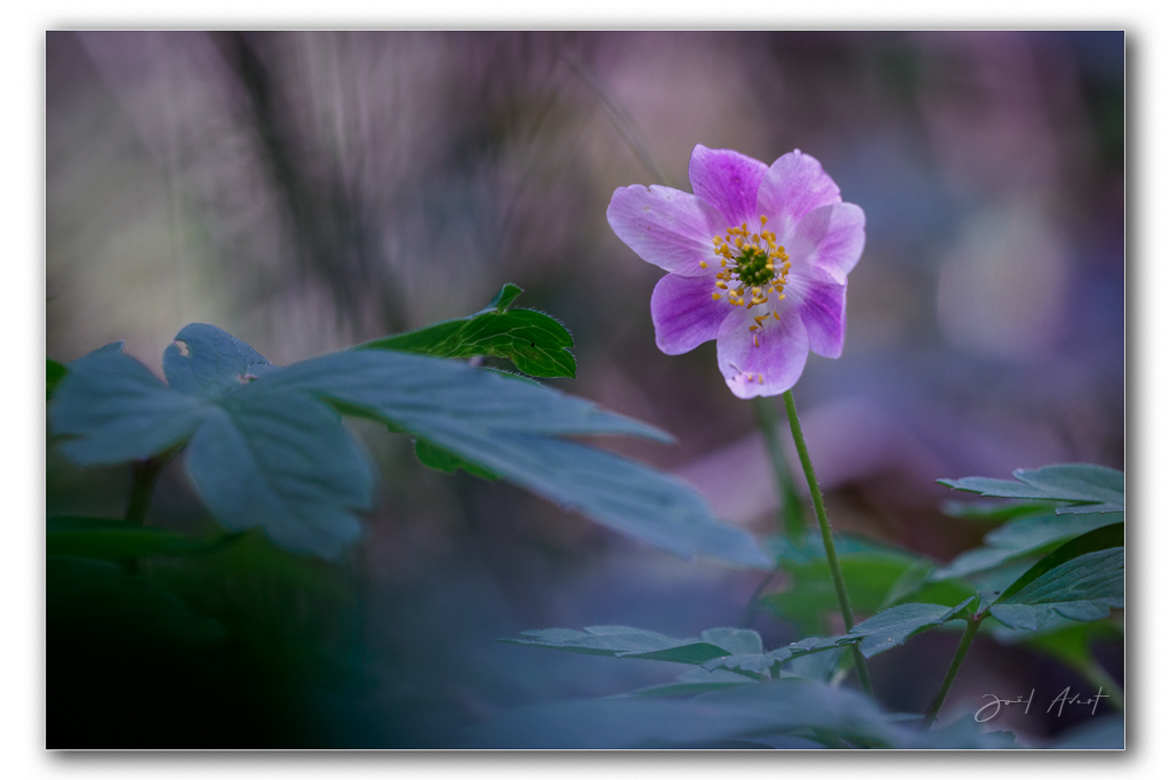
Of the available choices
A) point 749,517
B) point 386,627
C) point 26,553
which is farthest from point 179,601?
point 749,517

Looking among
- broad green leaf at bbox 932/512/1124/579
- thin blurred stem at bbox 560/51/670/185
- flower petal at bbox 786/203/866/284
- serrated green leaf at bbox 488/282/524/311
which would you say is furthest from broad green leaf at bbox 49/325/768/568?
thin blurred stem at bbox 560/51/670/185

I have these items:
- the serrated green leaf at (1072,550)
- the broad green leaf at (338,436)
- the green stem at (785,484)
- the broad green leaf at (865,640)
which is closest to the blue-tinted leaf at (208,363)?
the broad green leaf at (338,436)

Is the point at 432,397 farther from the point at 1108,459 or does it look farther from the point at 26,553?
the point at 1108,459

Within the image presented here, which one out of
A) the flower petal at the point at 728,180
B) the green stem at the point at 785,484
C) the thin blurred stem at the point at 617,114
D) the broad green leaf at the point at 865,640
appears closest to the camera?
the broad green leaf at the point at 865,640

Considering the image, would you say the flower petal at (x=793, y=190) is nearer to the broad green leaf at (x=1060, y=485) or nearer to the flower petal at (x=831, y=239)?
the flower petal at (x=831, y=239)
